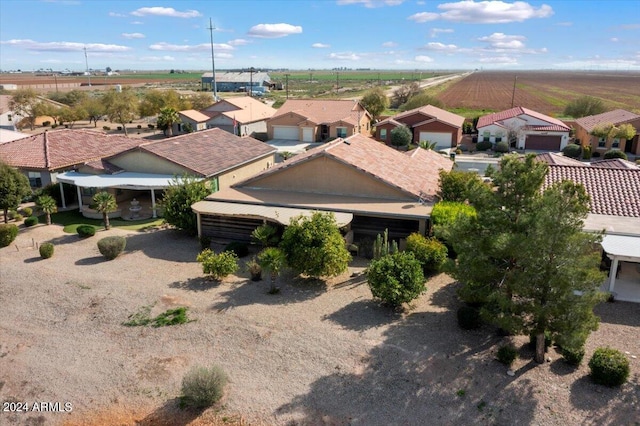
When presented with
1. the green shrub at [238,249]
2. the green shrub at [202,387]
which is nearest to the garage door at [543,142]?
the green shrub at [238,249]

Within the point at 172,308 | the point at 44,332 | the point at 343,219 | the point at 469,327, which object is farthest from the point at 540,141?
the point at 44,332

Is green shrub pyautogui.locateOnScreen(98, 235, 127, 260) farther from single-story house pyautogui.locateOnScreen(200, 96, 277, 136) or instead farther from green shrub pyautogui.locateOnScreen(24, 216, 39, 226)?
single-story house pyautogui.locateOnScreen(200, 96, 277, 136)

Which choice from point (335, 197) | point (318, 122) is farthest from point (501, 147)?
point (335, 197)

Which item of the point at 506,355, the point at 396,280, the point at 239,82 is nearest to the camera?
the point at 506,355

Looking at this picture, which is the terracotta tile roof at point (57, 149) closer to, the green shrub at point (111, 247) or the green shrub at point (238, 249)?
the green shrub at point (111, 247)

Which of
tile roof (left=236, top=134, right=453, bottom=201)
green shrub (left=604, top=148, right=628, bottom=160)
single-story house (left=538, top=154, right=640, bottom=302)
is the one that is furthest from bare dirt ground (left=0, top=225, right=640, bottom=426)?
green shrub (left=604, top=148, right=628, bottom=160)

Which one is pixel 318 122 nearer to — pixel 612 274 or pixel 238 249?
pixel 238 249
